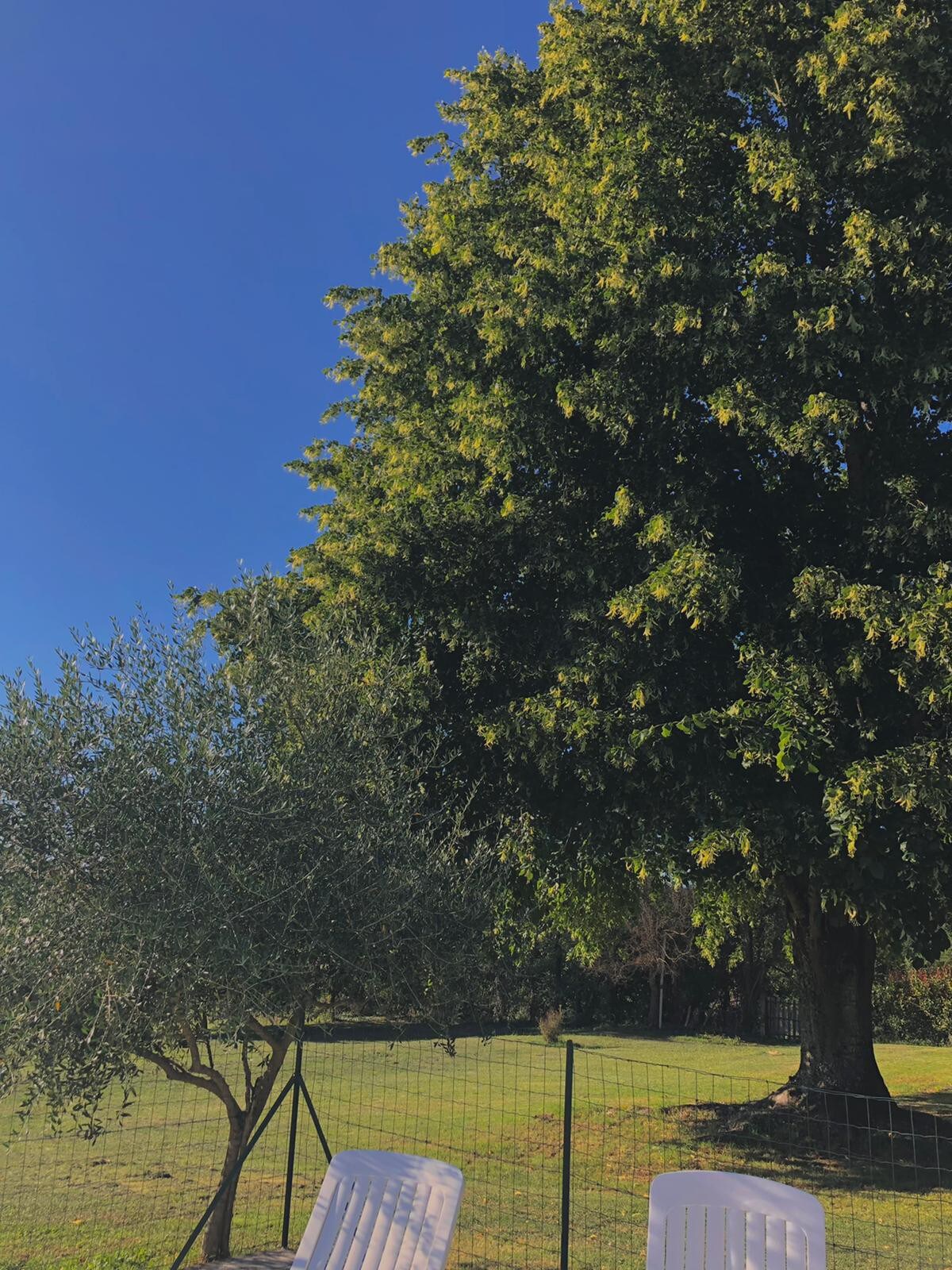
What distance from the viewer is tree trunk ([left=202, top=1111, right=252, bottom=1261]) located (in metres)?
6.80

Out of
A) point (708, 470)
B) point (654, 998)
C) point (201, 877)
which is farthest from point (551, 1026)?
point (201, 877)

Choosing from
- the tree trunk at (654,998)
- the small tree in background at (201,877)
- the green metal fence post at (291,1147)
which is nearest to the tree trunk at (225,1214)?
the small tree in background at (201,877)

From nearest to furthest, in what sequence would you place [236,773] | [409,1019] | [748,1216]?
1. [748,1216]
2. [236,773]
3. [409,1019]

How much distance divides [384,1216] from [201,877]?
2.05 metres

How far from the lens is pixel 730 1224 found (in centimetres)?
431

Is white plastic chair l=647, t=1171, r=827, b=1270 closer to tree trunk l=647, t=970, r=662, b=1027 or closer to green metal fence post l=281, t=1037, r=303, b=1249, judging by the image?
green metal fence post l=281, t=1037, r=303, b=1249

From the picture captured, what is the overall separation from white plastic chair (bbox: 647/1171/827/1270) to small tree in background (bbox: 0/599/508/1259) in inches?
101

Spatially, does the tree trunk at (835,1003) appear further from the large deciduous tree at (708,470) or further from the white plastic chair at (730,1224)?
the white plastic chair at (730,1224)

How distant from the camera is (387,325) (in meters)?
13.2

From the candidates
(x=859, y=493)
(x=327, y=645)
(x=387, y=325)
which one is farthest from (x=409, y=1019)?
(x=387, y=325)

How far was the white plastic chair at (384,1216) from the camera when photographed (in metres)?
4.69

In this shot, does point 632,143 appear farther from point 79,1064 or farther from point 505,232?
point 79,1064

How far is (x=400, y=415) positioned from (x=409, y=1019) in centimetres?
782

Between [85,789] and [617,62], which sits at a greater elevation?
[617,62]
